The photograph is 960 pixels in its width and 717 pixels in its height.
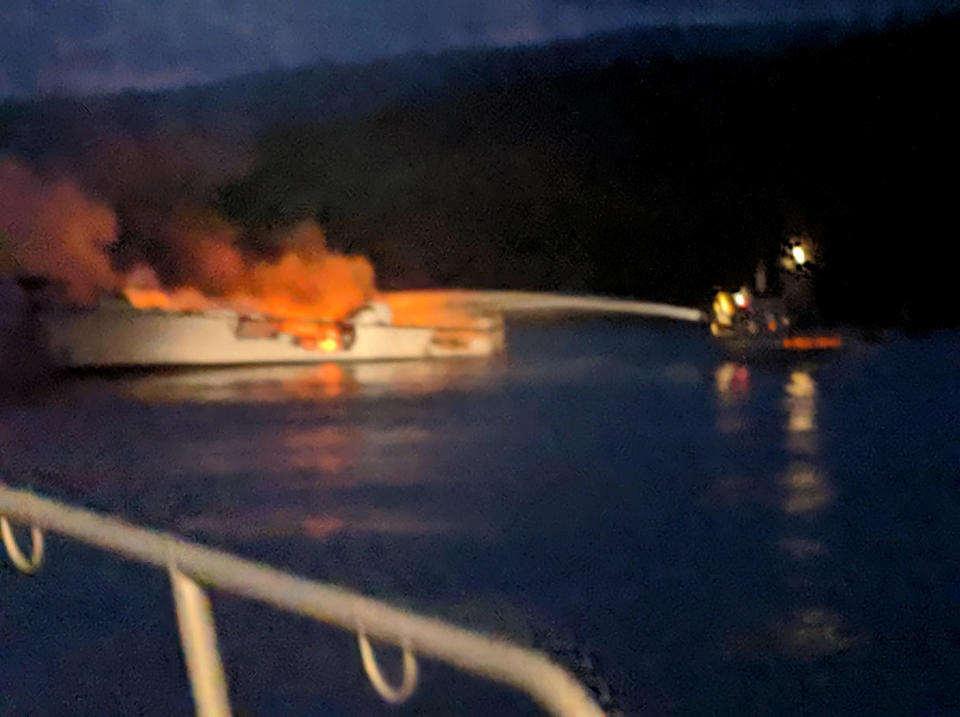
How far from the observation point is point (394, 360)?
72.4 ft

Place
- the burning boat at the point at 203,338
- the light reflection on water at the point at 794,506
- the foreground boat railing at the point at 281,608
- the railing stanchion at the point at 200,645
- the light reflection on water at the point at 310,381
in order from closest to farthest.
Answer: the foreground boat railing at the point at 281,608
the railing stanchion at the point at 200,645
the light reflection on water at the point at 794,506
the light reflection on water at the point at 310,381
the burning boat at the point at 203,338

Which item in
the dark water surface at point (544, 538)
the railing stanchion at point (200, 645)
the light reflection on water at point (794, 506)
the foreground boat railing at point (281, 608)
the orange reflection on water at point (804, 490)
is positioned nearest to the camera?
the foreground boat railing at point (281, 608)

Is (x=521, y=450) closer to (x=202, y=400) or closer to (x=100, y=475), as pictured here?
(x=100, y=475)

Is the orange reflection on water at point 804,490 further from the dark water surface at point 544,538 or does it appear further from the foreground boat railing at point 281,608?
the foreground boat railing at point 281,608

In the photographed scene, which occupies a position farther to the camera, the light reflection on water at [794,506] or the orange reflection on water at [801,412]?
the orange reflection on water at [801,412]

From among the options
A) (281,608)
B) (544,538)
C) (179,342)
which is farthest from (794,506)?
(179,342)

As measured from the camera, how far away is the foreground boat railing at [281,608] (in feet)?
6.97

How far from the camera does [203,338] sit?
71.6 ft

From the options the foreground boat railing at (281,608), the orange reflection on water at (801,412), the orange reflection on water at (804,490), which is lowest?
the foreground boat railing at (281,608)

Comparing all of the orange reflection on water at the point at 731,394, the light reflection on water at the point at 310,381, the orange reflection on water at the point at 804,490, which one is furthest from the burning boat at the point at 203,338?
the orange reflection on water at the point at 804,490

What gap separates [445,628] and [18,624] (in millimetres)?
3938

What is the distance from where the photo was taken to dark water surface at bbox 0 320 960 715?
15.8 ft

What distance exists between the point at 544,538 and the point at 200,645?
182 inches

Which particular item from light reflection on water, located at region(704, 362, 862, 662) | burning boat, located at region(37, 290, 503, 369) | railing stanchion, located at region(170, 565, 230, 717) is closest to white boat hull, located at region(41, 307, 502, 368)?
burning boat, located at region(37, 290, 503, 369)
